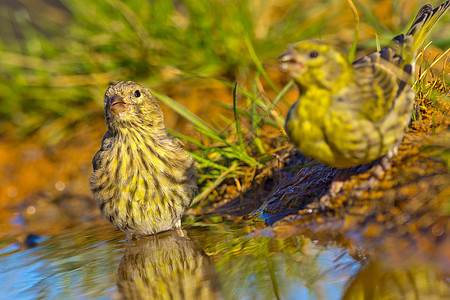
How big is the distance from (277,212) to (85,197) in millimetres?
3416

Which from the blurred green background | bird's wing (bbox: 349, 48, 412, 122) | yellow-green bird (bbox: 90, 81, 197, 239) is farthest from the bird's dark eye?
the blurred green background

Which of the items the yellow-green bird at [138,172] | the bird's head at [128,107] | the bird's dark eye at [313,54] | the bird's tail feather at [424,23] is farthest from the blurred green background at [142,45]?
the bird's dark eye at [313,54]

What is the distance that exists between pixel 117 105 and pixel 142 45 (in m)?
2.61

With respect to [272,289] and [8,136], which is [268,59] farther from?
[272,289]

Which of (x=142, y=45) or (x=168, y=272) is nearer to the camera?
(x=168, y=272)

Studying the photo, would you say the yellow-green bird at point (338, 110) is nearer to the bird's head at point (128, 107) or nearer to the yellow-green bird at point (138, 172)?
the yellow-green bird at point (138, 172)

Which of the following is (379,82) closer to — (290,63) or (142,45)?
(290,63)

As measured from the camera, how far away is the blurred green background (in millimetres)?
6277

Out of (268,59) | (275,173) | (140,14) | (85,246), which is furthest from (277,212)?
(140,14)

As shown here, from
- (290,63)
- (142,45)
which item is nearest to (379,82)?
(290,63)

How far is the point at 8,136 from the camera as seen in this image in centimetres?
740

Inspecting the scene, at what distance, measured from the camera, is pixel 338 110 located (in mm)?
2635

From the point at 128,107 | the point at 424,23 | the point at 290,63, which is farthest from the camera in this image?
the point at 128,107

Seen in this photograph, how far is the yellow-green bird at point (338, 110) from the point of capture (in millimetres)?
2602
